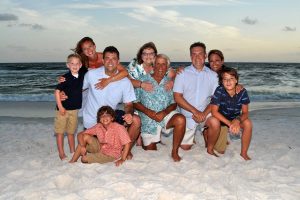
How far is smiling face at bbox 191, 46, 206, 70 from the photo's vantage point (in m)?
4.88

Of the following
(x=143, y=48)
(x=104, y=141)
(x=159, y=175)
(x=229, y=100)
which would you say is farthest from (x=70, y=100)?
(x=229, y=100)

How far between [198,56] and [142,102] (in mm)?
1038

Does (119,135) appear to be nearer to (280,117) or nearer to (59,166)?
(59,166)

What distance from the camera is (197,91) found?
5.02 meters

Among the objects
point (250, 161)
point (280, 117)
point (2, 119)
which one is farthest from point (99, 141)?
point (280, 117)

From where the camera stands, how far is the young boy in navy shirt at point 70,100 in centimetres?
457

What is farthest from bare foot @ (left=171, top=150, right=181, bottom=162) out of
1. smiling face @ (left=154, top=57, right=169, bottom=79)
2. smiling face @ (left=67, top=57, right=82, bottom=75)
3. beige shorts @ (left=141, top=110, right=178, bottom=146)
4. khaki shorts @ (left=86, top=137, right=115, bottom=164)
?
smiling face @ (left=67, top=57, right=82, bottom=75)

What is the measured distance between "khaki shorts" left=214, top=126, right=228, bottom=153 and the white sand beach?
16cm

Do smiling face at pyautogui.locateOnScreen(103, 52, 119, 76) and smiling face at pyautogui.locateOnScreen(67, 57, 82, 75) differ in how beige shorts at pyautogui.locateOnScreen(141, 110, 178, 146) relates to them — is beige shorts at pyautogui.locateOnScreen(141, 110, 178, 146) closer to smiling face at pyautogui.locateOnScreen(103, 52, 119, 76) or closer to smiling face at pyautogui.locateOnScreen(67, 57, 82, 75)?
smiling face at pyautogui.locateOnScreen(103, 52, 119, 76)

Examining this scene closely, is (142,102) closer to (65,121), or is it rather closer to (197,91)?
(197,91)

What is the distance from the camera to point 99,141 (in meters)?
4.55

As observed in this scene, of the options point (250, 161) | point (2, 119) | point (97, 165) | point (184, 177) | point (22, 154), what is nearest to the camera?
point (184, 177)

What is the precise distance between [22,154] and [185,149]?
→ 2.50 m

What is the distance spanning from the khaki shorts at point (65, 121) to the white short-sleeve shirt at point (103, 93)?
0.18 m
